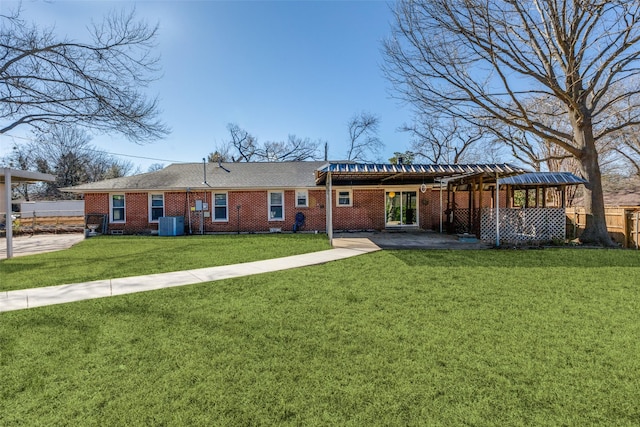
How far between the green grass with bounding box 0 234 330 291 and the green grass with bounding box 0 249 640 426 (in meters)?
2.37

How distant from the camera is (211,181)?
1700 centimetres

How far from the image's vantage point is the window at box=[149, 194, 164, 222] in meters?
16.7

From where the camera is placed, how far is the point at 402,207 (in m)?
16.9

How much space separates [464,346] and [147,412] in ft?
A: 9.64

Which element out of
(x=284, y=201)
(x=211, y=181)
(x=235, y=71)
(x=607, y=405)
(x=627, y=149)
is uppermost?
(x=235, y=71)

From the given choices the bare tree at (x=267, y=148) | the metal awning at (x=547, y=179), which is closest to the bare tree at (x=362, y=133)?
the bare tree at (x=267, y=148)

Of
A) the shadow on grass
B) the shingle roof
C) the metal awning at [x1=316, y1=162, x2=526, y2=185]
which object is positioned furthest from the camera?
the shingle roof

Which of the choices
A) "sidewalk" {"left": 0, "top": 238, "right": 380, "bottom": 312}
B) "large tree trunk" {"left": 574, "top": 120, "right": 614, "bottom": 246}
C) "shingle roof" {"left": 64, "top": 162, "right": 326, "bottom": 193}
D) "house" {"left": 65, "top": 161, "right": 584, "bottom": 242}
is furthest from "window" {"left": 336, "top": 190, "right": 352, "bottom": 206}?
"large tree trunk" {"left": 574, "top": 120, "right": 614, "bottom": 246}

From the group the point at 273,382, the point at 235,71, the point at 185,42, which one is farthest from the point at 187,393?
the point at 235,71

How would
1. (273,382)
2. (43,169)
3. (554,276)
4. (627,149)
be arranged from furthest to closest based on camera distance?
(43,169) < (627,149) < (554,276) < (273,382)

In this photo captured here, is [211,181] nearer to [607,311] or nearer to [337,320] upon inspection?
[337,320]

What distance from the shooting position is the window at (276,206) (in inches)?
659

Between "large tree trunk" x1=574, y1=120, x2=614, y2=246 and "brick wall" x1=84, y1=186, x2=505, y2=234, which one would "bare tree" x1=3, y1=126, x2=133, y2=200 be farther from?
"large tree trunk" x1=574, y1=120, x2=614, y2=246

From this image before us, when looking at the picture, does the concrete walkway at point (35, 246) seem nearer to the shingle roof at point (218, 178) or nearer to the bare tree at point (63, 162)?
the shingle roof at point (218, 178)
